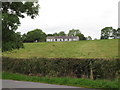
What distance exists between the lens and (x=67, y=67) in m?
16.6

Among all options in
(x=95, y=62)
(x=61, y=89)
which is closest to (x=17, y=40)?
(x=95, y=62)

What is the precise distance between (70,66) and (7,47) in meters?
5.21

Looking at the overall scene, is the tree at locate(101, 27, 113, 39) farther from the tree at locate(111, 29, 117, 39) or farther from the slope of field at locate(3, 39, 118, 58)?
the slope of field at locate(3, 39, 118, 58)

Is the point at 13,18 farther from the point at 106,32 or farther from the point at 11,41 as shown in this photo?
the point at 106,32

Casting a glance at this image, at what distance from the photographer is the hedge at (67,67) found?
14531 millimetres

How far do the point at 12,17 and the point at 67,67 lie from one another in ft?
18.9

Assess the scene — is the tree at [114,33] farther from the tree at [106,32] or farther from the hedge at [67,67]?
the hedge at [67,67]

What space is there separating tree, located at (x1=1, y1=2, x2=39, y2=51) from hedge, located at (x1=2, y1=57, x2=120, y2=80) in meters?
2.22

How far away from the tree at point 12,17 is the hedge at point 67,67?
7.28ft

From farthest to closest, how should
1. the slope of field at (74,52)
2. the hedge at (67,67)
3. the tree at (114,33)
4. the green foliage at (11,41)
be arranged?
the tree at (114,33) < the slope of field at (74,52) < the green foliage at (11,41) < the hedge at (67,67)

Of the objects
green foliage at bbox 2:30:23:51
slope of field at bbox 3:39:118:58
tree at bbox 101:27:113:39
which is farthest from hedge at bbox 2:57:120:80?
tree at bbox 101:27:113:39

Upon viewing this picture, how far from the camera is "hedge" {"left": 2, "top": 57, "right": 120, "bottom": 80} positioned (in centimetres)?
1453

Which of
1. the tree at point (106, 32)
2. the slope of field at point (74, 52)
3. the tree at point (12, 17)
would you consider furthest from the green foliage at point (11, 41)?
the tree at point (106, 32)

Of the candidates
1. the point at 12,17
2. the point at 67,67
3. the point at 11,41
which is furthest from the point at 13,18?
the point at 67,67
